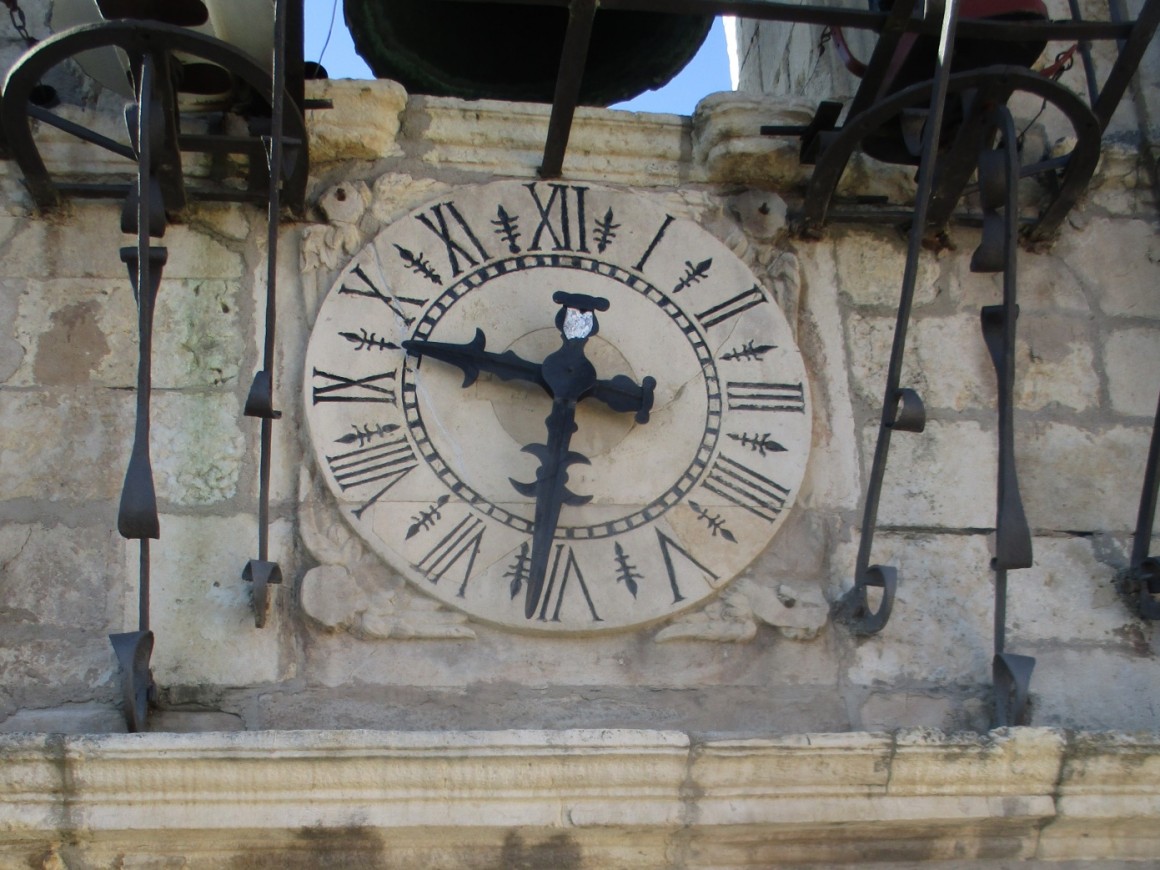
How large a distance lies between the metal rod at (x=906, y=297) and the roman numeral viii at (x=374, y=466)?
77cm

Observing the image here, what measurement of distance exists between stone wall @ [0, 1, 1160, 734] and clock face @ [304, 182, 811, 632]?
5 centimetres

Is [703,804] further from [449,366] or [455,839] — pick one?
[449,366]

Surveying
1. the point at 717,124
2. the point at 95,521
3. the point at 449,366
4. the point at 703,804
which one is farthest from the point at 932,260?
the point at 95,521

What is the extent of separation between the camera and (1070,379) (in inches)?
145

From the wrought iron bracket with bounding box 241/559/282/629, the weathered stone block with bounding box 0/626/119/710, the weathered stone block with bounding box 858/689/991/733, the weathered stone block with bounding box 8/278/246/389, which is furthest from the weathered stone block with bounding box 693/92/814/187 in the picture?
the weathered stone block with bounding box 0/626/119/710

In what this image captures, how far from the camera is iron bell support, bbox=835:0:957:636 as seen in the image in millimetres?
3273

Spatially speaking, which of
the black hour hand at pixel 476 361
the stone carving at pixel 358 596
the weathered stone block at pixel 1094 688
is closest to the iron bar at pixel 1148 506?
the weathered stone block at pixel 1094 688

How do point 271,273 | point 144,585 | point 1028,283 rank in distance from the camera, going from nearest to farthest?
point 144,585 < point 271,273 < point 1028,283

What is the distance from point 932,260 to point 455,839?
1.50 meters

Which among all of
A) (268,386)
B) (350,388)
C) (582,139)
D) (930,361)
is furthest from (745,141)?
(268,386)

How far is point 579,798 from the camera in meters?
3.00

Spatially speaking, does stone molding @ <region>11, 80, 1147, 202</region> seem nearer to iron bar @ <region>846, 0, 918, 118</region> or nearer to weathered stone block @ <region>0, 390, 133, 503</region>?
iron bar @ <region>846, 0, 918, 118</region>

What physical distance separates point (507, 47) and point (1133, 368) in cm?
151

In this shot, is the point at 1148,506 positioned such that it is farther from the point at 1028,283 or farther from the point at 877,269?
the point at 877,269
